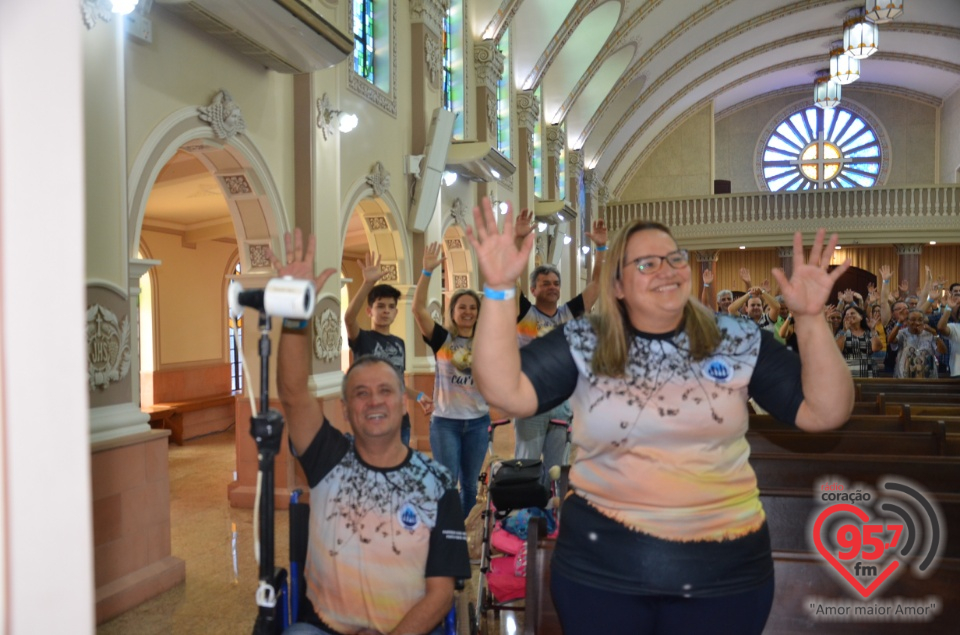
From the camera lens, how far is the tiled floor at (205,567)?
416 cm

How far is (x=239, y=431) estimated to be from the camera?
688cm

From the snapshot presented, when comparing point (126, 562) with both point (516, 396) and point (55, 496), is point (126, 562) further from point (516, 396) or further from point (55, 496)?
point (55, 496)

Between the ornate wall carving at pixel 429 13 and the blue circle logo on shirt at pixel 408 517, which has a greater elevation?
the ornate wall carving at pixel 429 13

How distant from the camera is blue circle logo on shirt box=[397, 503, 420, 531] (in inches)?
96.3

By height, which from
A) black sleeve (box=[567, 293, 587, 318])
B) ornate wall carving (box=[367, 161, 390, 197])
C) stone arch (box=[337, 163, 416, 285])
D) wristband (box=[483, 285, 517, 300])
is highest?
ornate wall carving (box=[367, 161, 390, 197])

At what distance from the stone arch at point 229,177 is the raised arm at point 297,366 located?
2708 millimetres

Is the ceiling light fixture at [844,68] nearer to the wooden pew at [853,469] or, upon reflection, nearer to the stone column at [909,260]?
the stone column at [909,260]

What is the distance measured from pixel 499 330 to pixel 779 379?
73cm

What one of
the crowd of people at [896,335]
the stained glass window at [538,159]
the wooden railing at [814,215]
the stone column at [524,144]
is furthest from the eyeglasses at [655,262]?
the wooden railing at [814,215]

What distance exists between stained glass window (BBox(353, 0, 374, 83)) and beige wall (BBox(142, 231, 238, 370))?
14.1ft

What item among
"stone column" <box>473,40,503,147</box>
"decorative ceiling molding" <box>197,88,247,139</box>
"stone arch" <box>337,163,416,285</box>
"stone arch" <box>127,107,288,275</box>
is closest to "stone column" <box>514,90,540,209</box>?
"stone column" <box>473,40,503,147</box>

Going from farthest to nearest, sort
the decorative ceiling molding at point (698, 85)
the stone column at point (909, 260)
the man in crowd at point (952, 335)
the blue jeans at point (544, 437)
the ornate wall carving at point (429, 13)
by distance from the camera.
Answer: the decorative ceiling molding at point (698, 85)
the stone column at point (909, 260)
the ornate wall carving at point (429, 13)
the man in crowd at point (952, 335)
the blue jeans at point (544, 437)

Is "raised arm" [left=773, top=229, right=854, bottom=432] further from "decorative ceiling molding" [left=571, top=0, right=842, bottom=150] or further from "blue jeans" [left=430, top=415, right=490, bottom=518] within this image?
"decorative ceiling molding" [left=571, top=0, right=842, bottom=150]

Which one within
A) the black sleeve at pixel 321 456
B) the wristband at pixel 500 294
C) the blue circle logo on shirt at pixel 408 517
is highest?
the wristband at pixel 500 294
